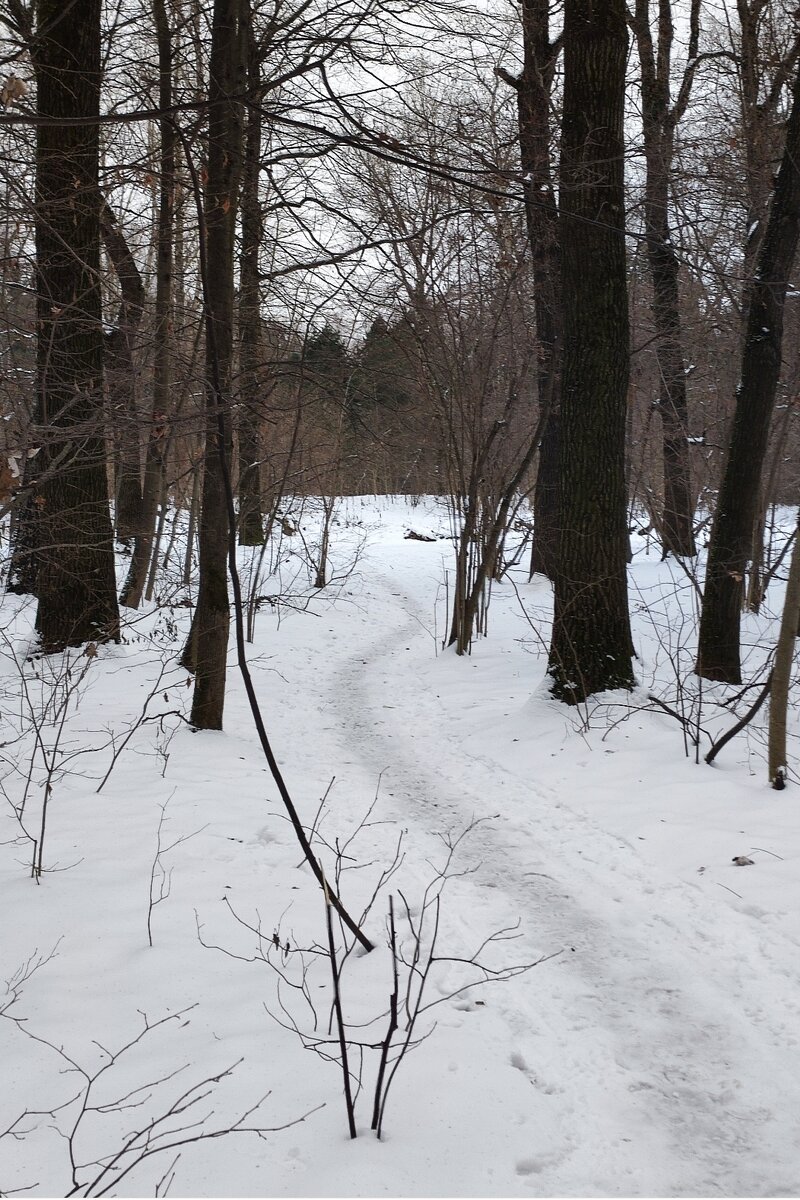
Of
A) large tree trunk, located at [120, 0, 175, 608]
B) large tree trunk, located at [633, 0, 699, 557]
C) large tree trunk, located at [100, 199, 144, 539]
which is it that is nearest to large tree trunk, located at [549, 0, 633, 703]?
large tree trunk, located at [120, 0, 175, 608]

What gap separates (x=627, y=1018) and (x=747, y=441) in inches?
235

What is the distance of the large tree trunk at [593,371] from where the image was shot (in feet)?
22.5

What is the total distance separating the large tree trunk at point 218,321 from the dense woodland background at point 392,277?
0.03 metres

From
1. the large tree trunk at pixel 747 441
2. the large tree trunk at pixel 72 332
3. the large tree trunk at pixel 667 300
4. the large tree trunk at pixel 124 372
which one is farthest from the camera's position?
the large tree trunk at pixel 667 300

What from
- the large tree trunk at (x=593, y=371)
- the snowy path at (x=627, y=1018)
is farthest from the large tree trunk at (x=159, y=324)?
the snowy path at (x=627, y=1018)

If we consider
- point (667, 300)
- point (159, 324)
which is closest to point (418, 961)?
point (159, 324)

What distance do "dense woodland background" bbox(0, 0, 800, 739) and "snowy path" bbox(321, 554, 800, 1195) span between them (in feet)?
8.39

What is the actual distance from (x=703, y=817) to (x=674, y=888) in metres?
0.85

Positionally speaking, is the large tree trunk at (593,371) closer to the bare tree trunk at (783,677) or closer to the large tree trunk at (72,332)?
the bare tree trunk at (783,677)

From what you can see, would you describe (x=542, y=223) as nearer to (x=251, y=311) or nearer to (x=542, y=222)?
(x=542, y=222)

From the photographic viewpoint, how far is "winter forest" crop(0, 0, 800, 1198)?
2650 millimetres

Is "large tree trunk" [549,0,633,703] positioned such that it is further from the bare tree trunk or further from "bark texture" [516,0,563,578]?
the bare tree trunk

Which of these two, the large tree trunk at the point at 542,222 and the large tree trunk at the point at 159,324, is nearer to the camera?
the large tree trunk at the point at 159,324

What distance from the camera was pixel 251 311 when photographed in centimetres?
941
